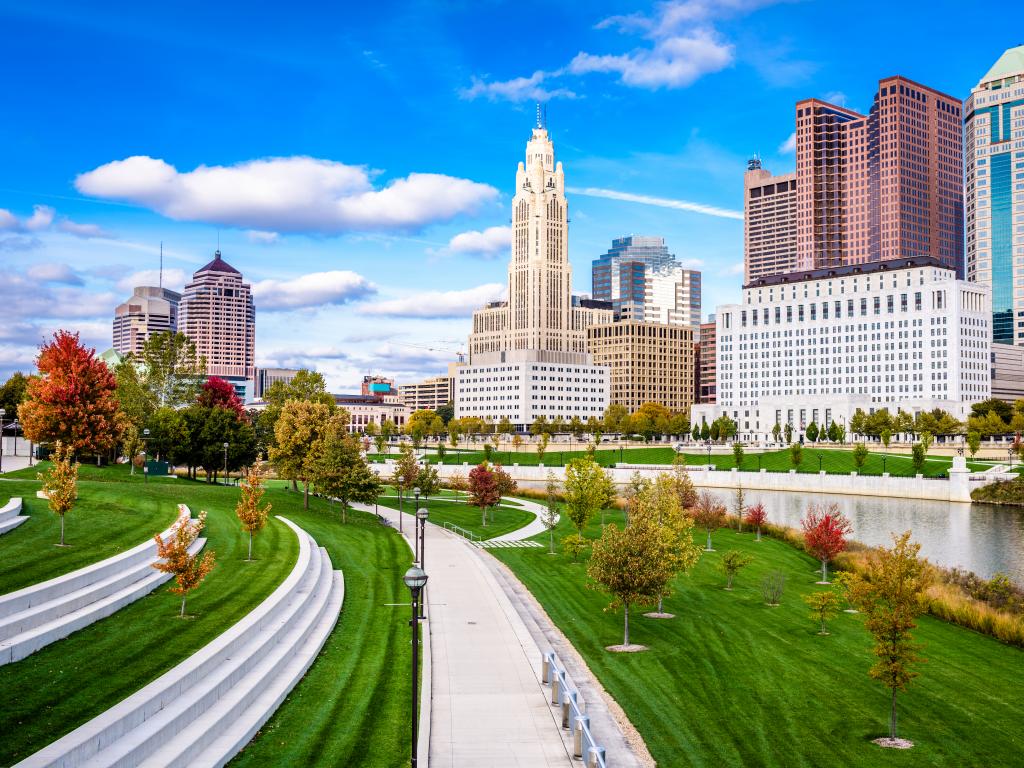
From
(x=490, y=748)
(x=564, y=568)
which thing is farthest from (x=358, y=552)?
(x=490, y=748)

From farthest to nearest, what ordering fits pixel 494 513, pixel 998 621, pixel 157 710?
pixel 494 513, pixel 998 621, pixel 157 710

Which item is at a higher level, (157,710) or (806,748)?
(157,710)

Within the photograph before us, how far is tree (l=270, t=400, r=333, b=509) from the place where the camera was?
68062 mm

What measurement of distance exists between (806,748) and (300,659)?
1312 centimetres

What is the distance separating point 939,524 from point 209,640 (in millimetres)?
74846

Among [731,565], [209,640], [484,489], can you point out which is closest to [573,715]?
[209,640]

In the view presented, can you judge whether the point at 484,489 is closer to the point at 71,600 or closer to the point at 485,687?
the point at 485,687

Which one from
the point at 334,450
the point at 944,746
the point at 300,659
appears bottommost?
the point at 944,746

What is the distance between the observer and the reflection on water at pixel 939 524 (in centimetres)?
6100

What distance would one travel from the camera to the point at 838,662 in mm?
30438

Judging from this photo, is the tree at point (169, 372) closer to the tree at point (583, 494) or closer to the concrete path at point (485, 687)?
the tree at point (583, 494)

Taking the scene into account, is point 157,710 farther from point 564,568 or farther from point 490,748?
point 564,568

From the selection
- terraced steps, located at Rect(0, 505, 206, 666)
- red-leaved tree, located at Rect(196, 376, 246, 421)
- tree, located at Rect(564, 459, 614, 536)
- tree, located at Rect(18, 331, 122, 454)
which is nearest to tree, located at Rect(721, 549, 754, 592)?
tree, located at Rect(564, 459, 614, 536)

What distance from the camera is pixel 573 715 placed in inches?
823
